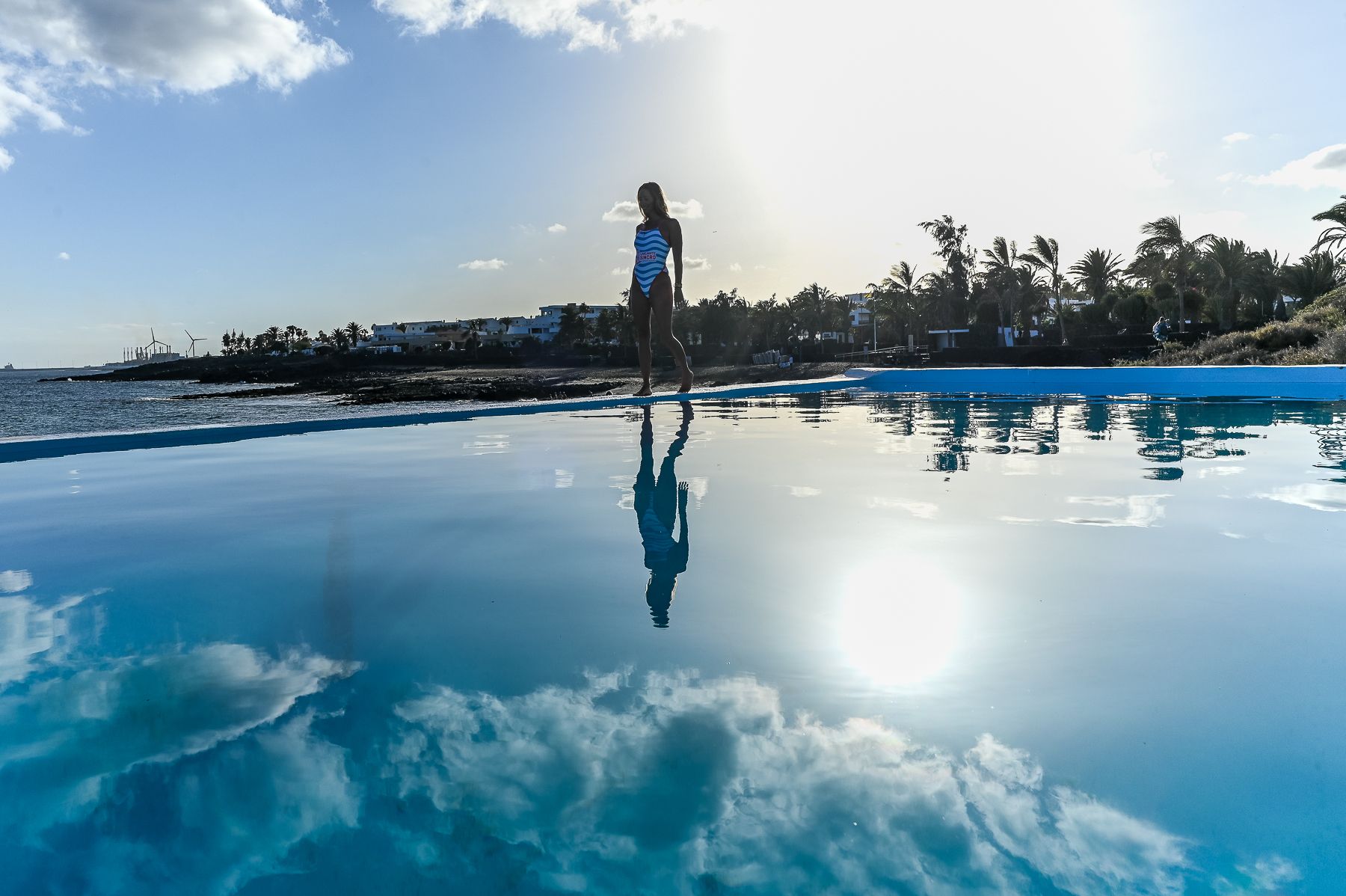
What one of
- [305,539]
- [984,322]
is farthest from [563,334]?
[305,539]

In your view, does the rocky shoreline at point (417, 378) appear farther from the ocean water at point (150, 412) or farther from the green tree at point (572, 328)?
the green tree at point (572, 328)

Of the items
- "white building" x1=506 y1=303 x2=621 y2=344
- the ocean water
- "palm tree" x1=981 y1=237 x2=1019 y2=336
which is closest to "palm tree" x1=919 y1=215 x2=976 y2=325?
"palm tree" x1=981 y1=237 x2=1019 y2=336

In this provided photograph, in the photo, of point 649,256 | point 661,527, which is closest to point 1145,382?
point 649,256

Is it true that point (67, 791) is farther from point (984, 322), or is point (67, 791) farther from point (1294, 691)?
point (984, 322)

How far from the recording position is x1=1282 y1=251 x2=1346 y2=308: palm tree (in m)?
38.2

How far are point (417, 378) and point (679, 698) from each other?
7820cm

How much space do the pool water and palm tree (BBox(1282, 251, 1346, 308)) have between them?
1800 inches

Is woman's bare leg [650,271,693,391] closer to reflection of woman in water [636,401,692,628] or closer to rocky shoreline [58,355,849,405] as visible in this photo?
rocky shoreline [58,355,849,405]

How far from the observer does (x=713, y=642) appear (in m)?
1.85

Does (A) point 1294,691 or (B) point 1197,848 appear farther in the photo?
(A) point 1294,691

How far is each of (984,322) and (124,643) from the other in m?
60.7

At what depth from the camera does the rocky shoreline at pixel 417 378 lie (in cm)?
2858

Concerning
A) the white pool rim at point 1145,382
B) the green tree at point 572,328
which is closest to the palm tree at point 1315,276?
the white pool rim at point 1145,382

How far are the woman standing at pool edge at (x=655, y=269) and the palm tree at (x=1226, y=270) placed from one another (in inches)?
1822
